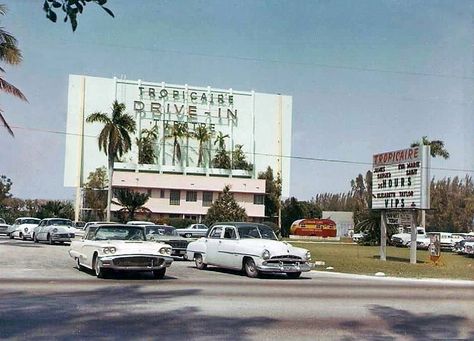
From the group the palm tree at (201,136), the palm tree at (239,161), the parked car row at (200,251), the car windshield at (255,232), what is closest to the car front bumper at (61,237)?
the parked car row at (200,251)

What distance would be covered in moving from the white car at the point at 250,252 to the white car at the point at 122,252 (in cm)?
290

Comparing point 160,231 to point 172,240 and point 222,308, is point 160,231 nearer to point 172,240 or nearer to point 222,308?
point 172,240

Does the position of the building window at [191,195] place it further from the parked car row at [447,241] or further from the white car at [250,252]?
the white car at [250,252]

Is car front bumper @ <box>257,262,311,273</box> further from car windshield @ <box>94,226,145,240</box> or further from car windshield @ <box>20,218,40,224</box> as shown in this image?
car windshield @ <box>20,218,40,224</box>

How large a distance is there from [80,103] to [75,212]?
572 inches

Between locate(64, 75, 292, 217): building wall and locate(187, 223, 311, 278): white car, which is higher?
locate(64, 75, 292, 217): building wall

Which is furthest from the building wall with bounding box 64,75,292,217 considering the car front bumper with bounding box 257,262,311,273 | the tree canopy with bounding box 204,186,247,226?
the car front bumper with bounding box 257,262,311,273

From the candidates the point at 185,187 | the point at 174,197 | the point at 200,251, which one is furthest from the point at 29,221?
the point at 185,187

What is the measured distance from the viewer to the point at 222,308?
472 inches

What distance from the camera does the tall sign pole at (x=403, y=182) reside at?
29625mm

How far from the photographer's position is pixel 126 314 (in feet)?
35.9

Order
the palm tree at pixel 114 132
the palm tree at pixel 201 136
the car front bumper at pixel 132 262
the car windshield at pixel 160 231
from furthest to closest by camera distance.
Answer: the palm tree at pixel 201 136
the palm tree at pixel 114 132
the car windshield at pixel 160 231
the car front bumper at pixel 132 262

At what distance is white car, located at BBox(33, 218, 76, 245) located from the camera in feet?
123

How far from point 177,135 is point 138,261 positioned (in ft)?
240
